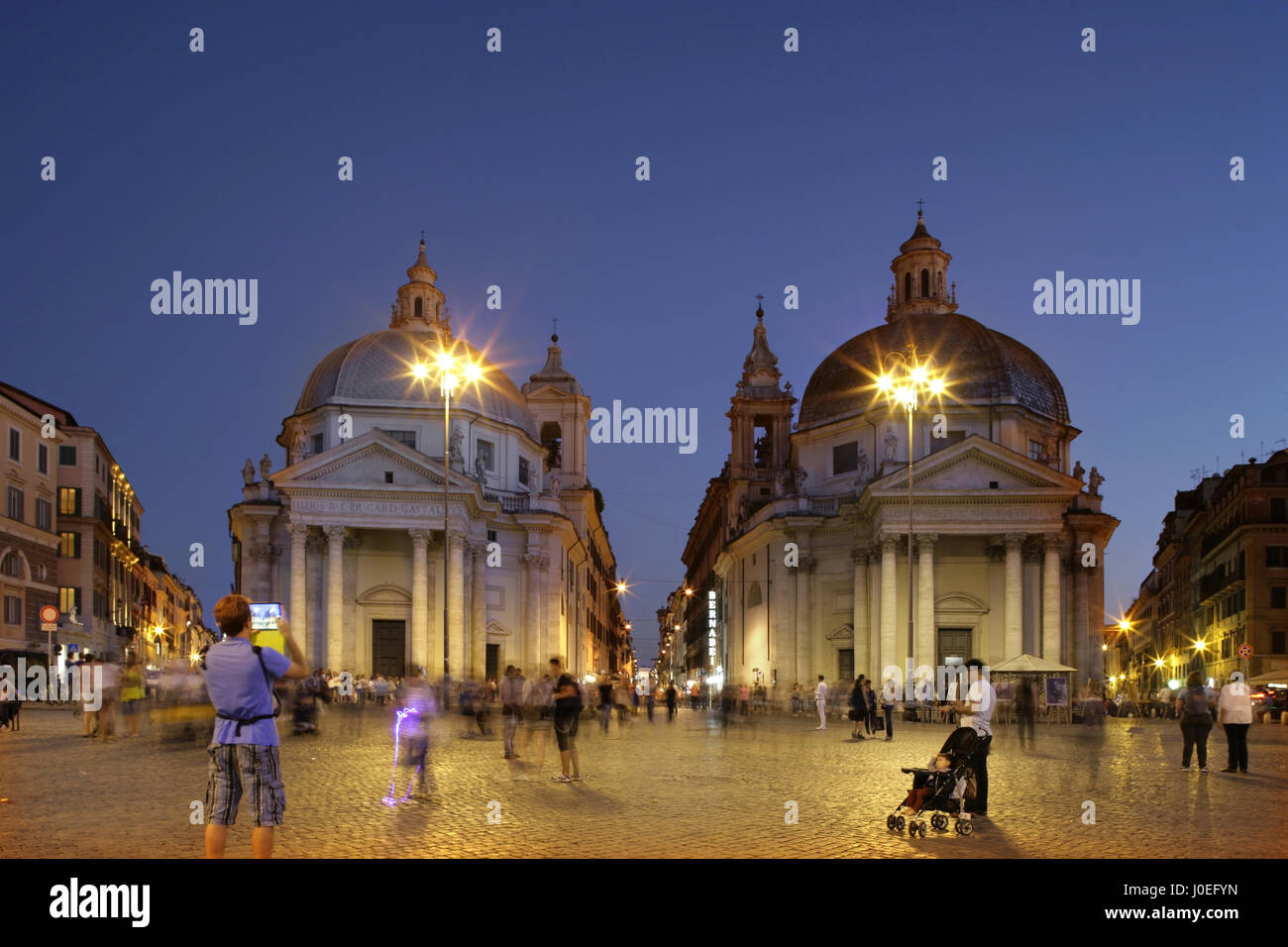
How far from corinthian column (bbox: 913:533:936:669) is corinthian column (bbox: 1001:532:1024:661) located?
3.32m

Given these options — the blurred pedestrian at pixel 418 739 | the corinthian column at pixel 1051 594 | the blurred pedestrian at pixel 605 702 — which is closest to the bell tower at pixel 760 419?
the corinthian column at pixel 1051 594

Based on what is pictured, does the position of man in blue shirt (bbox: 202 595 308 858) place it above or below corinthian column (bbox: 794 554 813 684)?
above

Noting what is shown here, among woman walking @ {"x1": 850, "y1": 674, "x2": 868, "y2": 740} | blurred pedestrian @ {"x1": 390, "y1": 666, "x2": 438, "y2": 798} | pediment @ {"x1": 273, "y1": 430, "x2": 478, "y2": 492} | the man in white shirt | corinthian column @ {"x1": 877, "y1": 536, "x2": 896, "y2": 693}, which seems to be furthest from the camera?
pediment @ {"x1": 273, "y1": 430, "x2": 478, "y2": 492}

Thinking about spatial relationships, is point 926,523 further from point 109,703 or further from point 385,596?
point 109,703

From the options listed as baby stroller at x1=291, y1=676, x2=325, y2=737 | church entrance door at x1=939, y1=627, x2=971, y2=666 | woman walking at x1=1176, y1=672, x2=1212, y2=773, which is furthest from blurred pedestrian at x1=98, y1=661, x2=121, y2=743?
church entrance door at x1=939, y1=627, x2=971, y2=666

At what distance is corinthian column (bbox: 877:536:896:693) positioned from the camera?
185 feet

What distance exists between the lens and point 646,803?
16.4 meters

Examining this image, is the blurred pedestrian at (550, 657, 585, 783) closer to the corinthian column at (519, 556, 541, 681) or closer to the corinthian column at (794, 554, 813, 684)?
the corinthian column at (794, 554, 813, 684)

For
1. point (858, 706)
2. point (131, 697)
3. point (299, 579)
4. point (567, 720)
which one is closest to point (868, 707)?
point (858, 706)

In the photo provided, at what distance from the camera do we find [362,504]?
5916cm

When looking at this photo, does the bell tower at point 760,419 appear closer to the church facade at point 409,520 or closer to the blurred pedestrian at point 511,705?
the church facade at point 409,520

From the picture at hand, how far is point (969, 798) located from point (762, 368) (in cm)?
7374

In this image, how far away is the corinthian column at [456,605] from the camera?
61.3 metres
